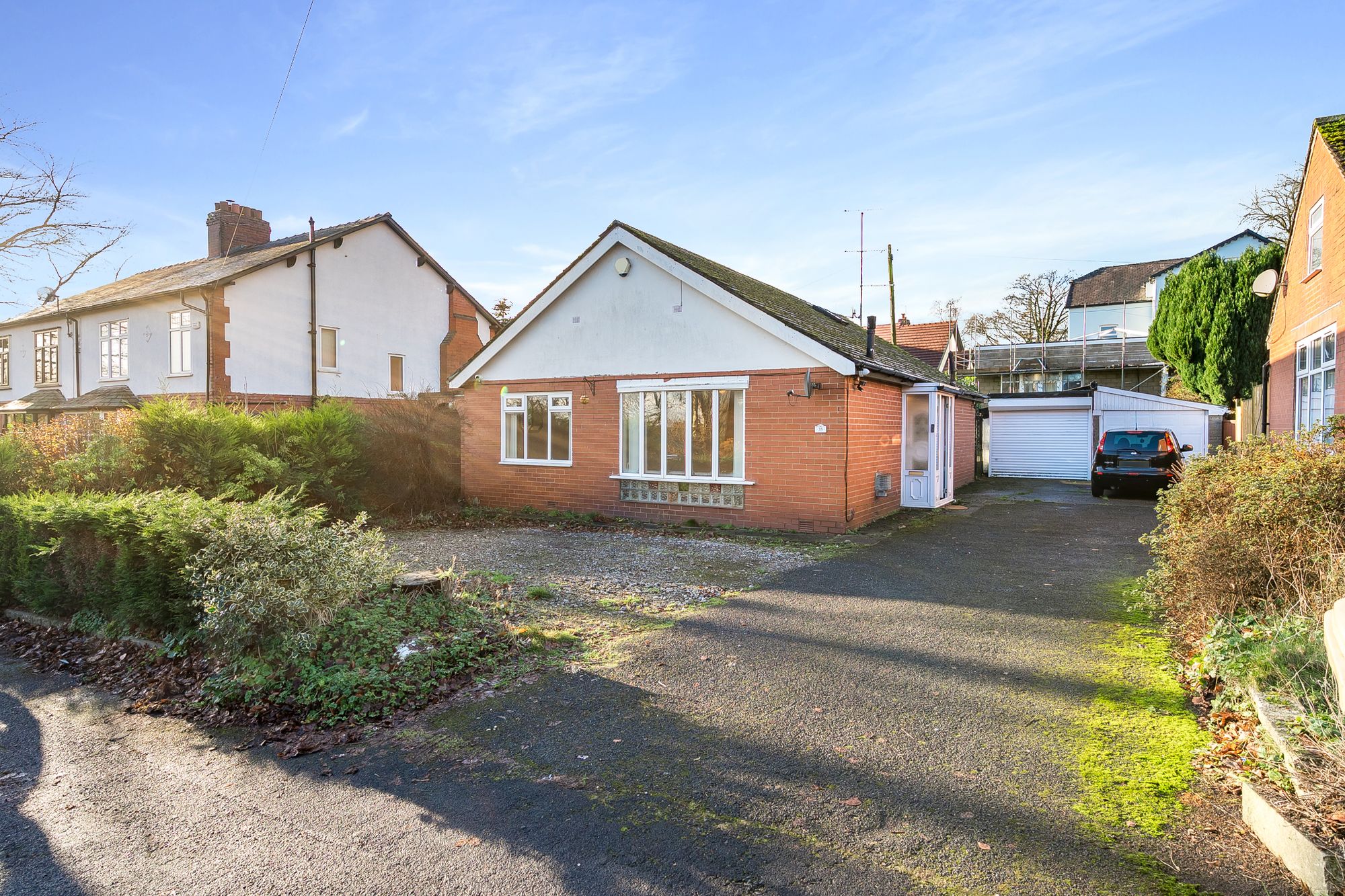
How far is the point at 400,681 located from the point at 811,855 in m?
3.11

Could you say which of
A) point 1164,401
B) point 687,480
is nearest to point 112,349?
point 687,480

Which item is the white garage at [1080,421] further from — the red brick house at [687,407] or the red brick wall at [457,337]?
the red brick wall at [457,337]

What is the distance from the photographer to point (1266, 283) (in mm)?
15367

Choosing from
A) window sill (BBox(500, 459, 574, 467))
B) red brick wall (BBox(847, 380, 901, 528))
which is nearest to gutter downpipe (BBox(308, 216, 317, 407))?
window sill (BBox(500, 459, 574, 467))

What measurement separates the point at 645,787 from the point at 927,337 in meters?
33.5

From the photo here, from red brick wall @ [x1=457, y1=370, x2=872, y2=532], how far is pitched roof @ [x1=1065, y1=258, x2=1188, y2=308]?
44.0 meters

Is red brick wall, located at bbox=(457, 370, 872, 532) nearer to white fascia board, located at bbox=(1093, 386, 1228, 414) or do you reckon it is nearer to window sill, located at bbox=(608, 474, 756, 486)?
window sill, located at bbox=(608, 474, 756, 486)

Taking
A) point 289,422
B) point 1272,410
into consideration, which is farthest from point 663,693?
point 1272,410

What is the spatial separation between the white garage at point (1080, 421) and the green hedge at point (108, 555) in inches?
847

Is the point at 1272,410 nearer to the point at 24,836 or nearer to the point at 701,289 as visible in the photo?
the point at 701,289

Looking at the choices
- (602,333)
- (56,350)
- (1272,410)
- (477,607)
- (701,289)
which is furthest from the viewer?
(56,350)

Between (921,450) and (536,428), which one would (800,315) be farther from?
(536,428)

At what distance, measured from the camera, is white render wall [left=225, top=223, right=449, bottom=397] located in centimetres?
2033

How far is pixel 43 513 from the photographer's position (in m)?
7.24
